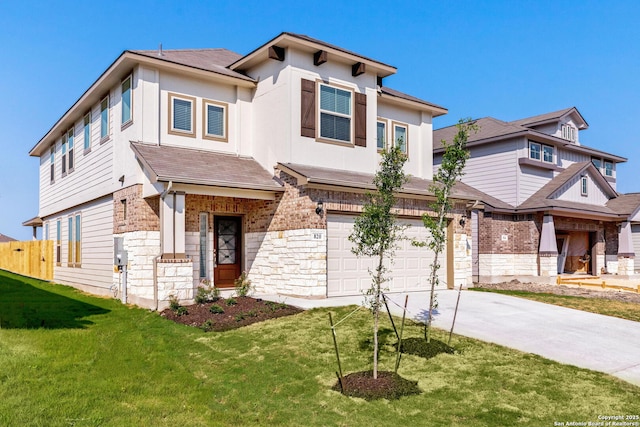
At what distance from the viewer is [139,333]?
375 inches

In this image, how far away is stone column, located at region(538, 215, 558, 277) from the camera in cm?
2228

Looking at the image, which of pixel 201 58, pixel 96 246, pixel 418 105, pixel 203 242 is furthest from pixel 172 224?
pixel 418 105

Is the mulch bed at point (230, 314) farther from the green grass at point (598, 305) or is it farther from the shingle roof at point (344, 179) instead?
the green grass at point (598, 305)

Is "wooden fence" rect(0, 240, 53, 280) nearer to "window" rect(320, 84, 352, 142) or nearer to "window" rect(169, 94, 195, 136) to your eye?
"window" rect(169, 94, 195, 136)

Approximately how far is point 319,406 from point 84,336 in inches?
206

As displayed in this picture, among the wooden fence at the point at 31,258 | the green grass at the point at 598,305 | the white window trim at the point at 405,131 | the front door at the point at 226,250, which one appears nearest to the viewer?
the green grass at the point at 598,305

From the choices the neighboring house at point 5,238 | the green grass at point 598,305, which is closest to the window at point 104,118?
the green grass at point 598,305

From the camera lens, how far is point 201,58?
1599 cm

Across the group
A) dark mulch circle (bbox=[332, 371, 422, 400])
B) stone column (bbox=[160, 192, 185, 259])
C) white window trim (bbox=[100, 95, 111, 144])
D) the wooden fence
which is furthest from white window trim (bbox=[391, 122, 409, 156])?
the wooden fence

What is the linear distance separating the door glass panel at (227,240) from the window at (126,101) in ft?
13.3

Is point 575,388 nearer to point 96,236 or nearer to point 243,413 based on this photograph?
point 243,413

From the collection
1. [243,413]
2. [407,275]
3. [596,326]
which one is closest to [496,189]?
[407,275]

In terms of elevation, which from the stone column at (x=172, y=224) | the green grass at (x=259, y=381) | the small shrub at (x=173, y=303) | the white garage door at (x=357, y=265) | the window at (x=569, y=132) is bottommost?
the green grass at (x=259, y=381)

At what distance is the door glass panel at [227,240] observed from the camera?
14.6 m
